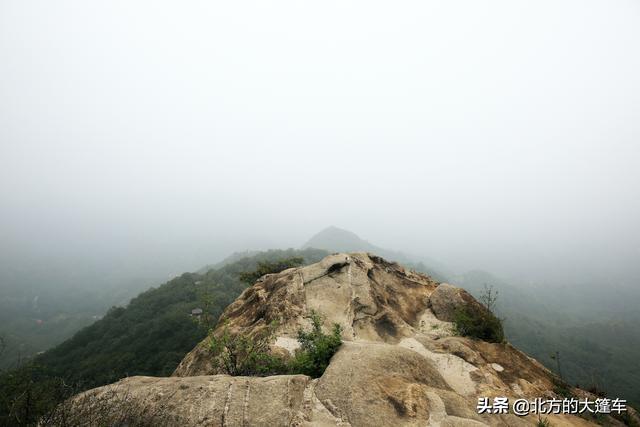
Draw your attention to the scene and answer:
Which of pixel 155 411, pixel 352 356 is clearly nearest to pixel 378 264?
pixel 352 356

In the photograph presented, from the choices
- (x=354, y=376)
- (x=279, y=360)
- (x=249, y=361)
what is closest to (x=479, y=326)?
(x=354, y=376)

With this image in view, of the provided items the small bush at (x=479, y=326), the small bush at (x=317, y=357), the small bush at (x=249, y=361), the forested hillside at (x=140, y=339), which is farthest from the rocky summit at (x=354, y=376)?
the forested hillside at (x=140, y=339)

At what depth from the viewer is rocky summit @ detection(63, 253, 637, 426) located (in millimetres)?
8234

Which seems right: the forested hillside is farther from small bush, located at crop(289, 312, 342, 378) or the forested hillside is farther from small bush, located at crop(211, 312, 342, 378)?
small bush, located at crop(289, 312, 342, 378)

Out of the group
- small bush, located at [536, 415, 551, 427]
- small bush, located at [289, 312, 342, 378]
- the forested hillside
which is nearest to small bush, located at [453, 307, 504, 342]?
small bush, located at [536, 415, 551, 427]

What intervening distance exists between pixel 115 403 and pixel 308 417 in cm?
550

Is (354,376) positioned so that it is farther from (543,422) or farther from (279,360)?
(543,422)

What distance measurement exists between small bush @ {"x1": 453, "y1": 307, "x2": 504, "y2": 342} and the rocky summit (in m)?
→ 0.58

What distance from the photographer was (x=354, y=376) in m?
9.25

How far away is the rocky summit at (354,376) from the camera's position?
8234 mm

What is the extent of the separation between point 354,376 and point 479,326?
1029cm

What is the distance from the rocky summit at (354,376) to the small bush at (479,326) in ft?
1.91

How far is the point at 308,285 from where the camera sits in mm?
18844

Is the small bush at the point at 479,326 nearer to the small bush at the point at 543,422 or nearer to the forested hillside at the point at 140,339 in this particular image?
the small bush at the point at 543,422
